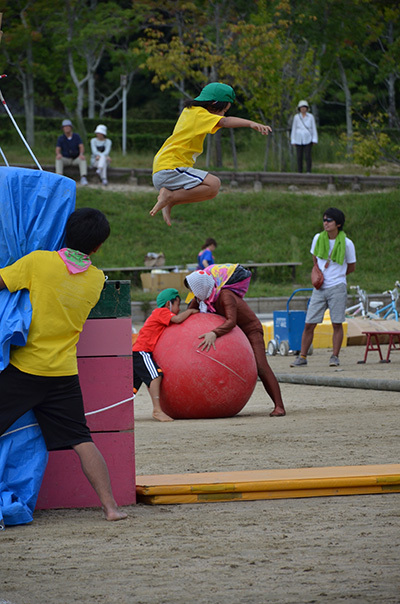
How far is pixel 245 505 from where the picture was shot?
546 centimetres

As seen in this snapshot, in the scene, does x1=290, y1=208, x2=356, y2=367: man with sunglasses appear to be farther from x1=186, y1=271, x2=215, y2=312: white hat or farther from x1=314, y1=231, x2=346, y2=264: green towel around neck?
x1=186, y1=271, x2=215, y2=312: white hat

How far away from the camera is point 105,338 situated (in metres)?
5.54

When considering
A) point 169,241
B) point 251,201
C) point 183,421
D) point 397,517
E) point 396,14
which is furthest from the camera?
point 396,14

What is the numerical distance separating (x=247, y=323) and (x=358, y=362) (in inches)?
217

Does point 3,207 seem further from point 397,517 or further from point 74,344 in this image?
point 397,517

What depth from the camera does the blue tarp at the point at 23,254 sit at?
4934 millimetres

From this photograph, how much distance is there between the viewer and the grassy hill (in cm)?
2680

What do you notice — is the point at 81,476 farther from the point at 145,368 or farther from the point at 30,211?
the point at 145,368

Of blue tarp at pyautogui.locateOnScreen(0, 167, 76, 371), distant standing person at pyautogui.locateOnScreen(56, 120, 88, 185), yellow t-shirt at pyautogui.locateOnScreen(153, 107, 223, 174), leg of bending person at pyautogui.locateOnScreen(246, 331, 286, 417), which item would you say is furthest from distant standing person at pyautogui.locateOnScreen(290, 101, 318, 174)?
blue tarp at pyautogui.locateOnScreen(0, 167, 76, 371)

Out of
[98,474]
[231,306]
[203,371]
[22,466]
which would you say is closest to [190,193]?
[231,306]

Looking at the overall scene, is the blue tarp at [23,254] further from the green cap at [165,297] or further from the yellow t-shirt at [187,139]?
the green cap at [165,297]

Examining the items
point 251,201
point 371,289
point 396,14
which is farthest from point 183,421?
point 396,14

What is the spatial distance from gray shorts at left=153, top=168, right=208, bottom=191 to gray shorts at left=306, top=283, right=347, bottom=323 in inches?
238

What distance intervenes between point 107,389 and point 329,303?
8.14 m
